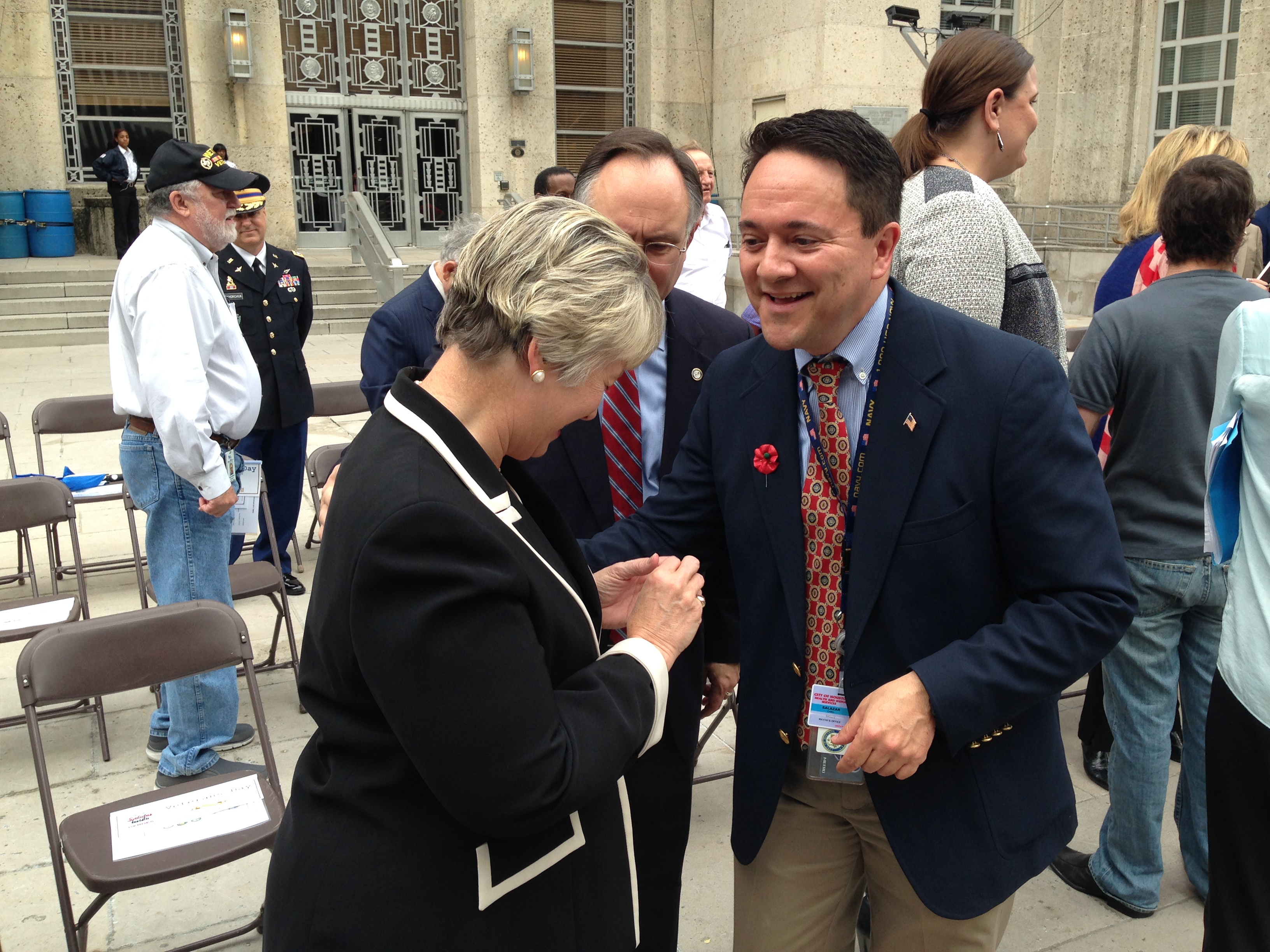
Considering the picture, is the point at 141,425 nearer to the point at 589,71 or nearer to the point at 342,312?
the point at 342,312

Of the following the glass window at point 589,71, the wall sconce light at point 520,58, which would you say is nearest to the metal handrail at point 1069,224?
the glass window at point 589,71

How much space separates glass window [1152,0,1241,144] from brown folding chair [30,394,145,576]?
1608 cm

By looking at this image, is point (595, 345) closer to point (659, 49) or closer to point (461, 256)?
point (461, 256)

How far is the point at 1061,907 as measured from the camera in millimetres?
3020

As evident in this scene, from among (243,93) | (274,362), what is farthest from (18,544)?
(243,93)

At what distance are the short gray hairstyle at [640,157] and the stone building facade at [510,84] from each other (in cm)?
1242

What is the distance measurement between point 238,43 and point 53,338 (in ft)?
17.7

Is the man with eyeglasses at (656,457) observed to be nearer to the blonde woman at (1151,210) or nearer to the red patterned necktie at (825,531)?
the red patterned necktie at (825,531)

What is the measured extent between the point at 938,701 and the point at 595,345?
738mm

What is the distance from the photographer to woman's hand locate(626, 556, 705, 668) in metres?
1.60

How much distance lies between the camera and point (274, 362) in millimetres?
5539

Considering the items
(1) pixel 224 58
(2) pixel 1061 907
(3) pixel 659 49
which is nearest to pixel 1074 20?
(3) pixel 659 49

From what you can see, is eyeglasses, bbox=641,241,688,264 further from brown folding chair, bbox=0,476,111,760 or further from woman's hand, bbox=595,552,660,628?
brown folding chair, bbox=0,476,111,760

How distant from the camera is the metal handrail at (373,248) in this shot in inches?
550
